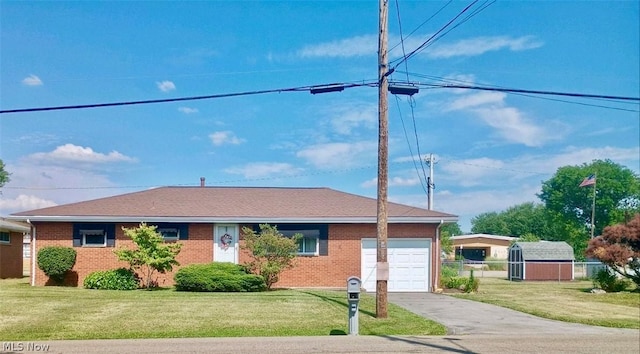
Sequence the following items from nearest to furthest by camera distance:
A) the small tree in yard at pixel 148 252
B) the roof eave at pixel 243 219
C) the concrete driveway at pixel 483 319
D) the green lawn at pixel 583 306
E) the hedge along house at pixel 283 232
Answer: the concrete driveway at pixel 483 319 → the green lawn at pixel 583 306 → the small tree in yard at pixel 148 252 → the roof eave at pixel 243 219 → the hedge along house at pixel 283 232

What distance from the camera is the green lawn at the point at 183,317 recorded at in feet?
38.5

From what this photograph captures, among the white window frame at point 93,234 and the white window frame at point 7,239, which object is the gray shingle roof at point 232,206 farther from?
the white window frame at point 7,239

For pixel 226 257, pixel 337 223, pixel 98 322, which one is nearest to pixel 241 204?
pixel 226 257

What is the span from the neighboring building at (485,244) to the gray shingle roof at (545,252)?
27.8m

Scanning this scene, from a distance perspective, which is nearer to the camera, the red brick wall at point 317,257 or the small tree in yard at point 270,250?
the small tree in yard at point 270,250

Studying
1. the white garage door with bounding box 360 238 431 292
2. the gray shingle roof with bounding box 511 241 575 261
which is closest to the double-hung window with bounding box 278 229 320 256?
the white garage door with bounding box 360 238 431 292

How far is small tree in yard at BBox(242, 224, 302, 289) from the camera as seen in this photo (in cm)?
1952

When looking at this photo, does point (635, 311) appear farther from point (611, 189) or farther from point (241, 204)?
point (611, 189)

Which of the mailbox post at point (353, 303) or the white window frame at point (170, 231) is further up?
the white window frame at point (170, 231)

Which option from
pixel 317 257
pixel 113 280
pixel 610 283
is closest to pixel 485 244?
pixel 610 283

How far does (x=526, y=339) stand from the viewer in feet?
38.3

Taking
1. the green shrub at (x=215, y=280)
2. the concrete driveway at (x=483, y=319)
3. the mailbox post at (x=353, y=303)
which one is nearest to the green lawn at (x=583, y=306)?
the concrete driveway at (x=483, y=319)

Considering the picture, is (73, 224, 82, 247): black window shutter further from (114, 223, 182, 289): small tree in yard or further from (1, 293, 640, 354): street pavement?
(1, 293, 640, 354): street pavement

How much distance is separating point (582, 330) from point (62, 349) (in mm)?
11159
